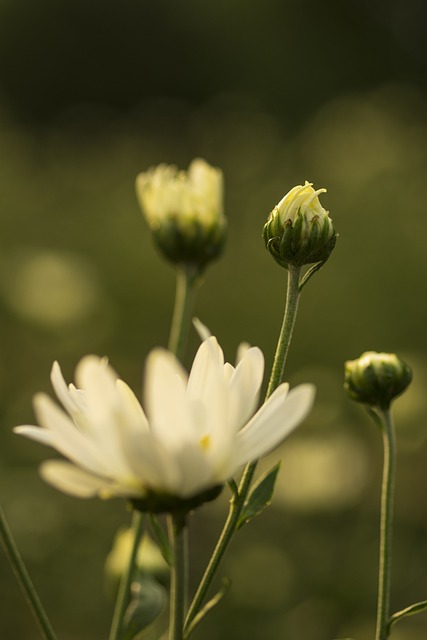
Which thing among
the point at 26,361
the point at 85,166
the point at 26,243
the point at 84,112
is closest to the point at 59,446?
the point at 26,361

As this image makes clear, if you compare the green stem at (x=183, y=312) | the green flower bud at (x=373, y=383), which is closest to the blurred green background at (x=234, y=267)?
the green stem at (x=183, y=312)

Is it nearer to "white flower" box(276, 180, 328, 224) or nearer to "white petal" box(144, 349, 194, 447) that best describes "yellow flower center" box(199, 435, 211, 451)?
"white petal" box(144, 349, 194, 447)

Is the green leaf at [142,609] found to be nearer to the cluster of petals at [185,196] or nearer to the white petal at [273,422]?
the white petal at [273,422]

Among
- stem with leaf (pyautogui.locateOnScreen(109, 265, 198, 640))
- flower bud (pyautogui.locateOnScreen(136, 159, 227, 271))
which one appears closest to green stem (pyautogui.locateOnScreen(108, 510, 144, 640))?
stem with leaf (pyautogui.locateOnScreen(109, 265, 198, 640))

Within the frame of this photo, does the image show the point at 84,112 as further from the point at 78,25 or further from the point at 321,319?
the point at 321,319

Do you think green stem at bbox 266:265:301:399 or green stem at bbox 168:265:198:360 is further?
green stem at bbox 168:265:198:360

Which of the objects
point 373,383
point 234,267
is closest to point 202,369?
point 373,383
